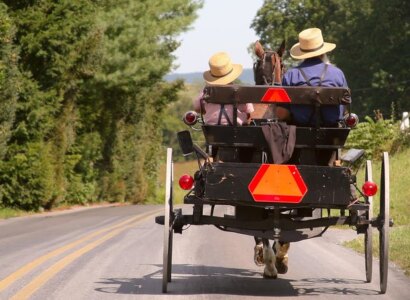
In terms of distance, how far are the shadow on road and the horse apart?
0.16 m

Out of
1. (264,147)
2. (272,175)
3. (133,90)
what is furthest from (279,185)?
(133,90)

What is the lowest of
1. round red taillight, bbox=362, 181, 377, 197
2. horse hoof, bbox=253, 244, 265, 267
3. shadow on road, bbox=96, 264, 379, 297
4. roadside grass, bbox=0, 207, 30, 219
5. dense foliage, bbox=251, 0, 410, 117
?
shadow on road, bbox=96, 264, 379, 297

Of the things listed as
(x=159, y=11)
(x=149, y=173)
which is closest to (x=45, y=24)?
(x=159, y=11)

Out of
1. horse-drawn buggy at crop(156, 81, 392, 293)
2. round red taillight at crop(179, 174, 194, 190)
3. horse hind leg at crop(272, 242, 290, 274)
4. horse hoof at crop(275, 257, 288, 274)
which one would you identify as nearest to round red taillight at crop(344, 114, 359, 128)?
horse-drawn buggy at crop(156, 81, 392, 293)

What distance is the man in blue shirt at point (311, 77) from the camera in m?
10.5

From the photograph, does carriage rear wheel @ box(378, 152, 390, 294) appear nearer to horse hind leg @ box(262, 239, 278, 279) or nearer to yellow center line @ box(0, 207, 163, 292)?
horse hind leg @ box(262, 239, 278, 279)

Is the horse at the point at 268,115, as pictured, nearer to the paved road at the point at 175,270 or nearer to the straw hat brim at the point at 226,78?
the paved road at the point at 175,270

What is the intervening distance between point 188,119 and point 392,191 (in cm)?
1717

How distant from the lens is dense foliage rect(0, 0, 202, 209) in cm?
3189

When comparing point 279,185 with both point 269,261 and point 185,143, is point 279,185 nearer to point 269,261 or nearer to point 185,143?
point 185,143

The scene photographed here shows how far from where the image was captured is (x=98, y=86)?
44.1 metres

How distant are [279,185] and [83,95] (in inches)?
1376

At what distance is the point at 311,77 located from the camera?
1065 centimetres

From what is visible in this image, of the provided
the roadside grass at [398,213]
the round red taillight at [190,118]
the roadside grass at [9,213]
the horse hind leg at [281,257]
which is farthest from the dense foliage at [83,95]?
the round red taillight at [190,118]
